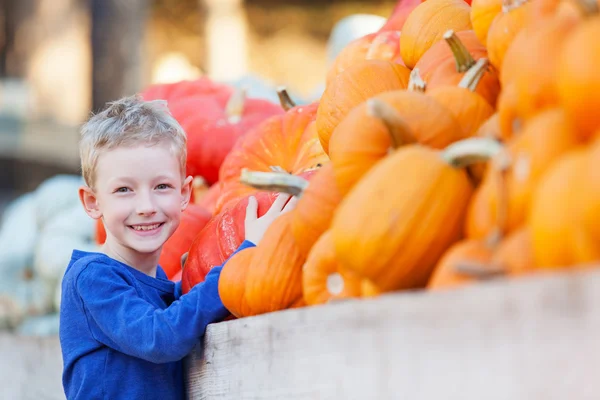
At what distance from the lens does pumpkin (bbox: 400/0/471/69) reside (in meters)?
2.26

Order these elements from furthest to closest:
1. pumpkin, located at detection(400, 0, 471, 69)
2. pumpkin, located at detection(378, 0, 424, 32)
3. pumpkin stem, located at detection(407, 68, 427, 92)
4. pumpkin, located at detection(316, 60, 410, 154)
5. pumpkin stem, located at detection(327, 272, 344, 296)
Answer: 1. pumpkin, located at detection(378, 0, 424, 32)
2. pumpkin, located at detection(400, 0, 471, 69)
3. pumpkin, located at detection(316, 60, 410, 154)
4. pumpkin stem, located at detection(407, 68, 427, 92)
5. pumpkin stem, located at detection(327, 272, 344, 296)

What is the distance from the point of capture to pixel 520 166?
4.36 feet

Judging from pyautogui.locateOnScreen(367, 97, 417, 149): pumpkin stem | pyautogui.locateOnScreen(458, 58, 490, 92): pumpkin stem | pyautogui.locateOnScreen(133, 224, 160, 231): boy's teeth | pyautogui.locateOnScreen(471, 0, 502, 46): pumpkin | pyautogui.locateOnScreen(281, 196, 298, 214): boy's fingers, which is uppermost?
pyautogui.locateOnScreen(471, 0, 502, 46): pumpkin

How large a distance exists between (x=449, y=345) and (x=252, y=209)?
1081 mm

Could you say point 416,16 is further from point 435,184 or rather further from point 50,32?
point 50,32

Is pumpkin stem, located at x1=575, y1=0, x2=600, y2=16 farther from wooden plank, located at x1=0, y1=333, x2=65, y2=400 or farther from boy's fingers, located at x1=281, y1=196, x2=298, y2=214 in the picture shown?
wooden plank, located at x1=0, y1=333, x2=65, y2=400

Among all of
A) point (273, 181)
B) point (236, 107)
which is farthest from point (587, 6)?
point (236, 107)

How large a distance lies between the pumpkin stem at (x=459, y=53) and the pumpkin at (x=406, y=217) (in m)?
0.51

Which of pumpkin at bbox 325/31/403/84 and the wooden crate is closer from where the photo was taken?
the wooden crate

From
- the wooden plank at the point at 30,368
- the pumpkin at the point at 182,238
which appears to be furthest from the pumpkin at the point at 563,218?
the wooden plank at the point at 30,368

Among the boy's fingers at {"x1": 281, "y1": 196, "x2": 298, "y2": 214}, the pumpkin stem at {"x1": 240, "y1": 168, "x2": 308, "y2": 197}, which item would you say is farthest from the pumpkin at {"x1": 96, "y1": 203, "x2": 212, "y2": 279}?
the pumpkin stem at {"x1": 240, "y1": 168, "x2": 308, "y2": 197}

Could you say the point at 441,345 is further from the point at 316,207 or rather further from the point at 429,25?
the point at 429,25

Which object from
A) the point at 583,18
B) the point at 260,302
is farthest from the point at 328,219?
the point at 583,18

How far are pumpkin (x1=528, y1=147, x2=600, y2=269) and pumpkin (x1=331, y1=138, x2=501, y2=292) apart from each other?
19 centimetres
